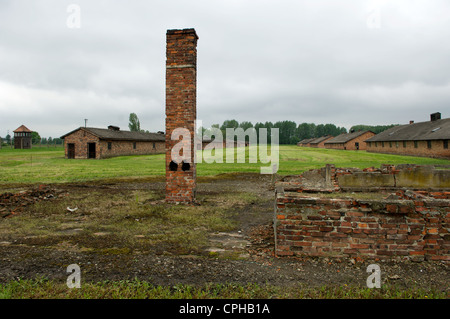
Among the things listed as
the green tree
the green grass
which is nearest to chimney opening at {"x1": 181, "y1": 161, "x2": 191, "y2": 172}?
the green grass

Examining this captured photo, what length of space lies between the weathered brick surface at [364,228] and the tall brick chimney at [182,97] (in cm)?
404

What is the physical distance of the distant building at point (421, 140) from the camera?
32.2 metres

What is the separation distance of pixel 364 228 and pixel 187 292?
276 cm

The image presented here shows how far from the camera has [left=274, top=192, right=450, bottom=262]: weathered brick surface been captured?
395cm

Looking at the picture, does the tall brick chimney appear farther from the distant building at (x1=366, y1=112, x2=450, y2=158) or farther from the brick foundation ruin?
the distant building at (x1=366, y1=112, x2=450, y2=158)

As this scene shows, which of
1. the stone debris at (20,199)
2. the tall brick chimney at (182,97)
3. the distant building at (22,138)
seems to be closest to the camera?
the stone debris at (20,199)

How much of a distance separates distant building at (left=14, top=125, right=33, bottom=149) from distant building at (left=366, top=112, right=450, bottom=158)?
233 feet

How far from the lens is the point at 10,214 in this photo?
661cm

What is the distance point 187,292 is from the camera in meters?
3.08

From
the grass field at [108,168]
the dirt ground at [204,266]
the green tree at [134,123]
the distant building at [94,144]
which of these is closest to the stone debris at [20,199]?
the dirt ground at [204,266]

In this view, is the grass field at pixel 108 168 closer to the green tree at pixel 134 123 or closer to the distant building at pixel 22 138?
the distant building at pixel 22 138
